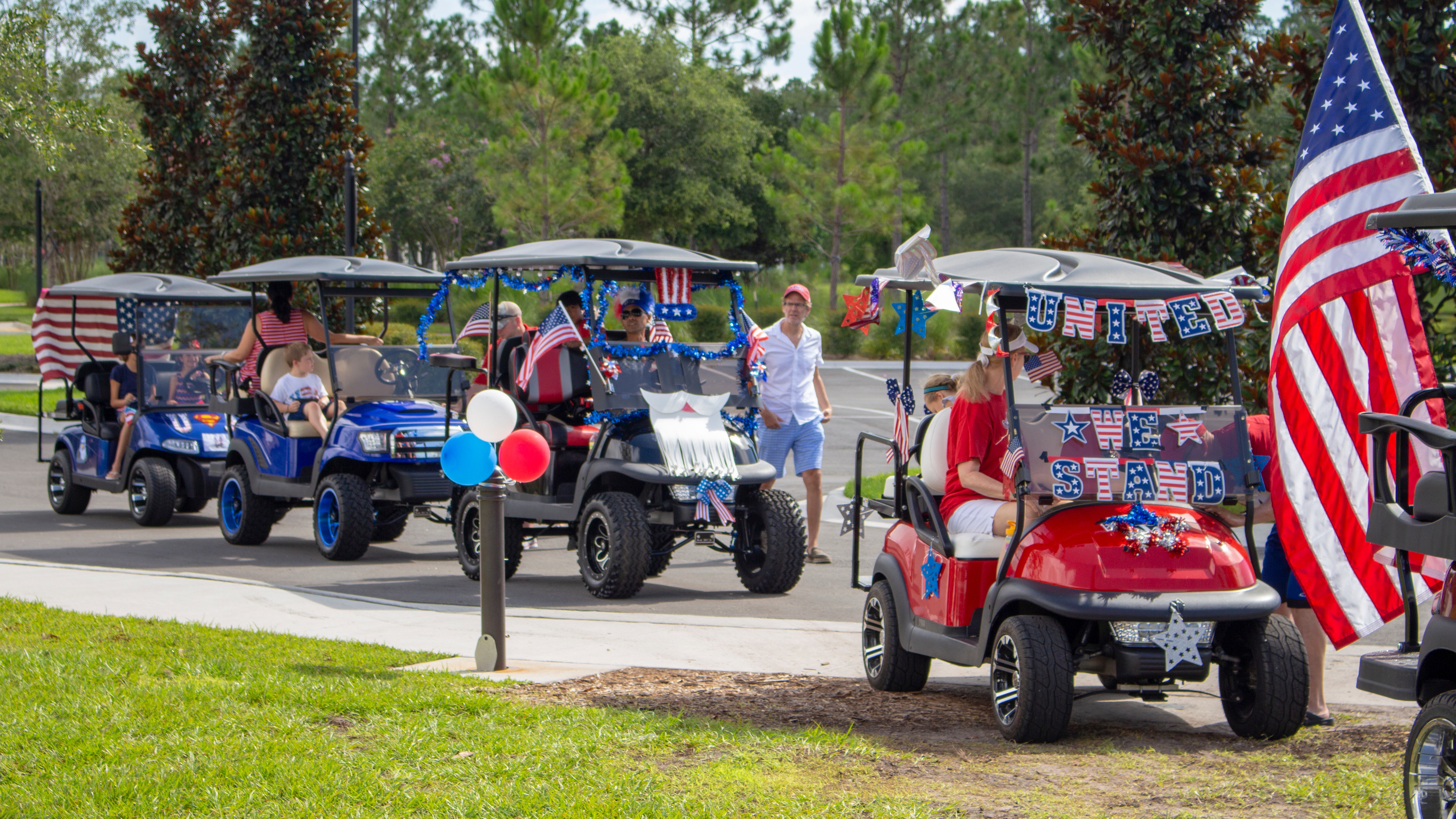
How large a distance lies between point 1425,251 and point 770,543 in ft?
18.2

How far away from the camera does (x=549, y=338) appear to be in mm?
9766

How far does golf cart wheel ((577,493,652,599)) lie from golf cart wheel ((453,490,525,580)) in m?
0.85

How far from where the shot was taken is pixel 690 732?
19.2 ft

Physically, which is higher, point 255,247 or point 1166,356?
point 255,247

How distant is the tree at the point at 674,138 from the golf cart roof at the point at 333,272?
104 ft

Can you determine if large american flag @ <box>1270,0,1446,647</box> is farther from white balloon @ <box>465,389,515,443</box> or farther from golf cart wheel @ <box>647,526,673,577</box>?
golf cart wheel @ <box>647,526,673,577</box>

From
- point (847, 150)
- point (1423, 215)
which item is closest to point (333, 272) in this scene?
point (1423, 215)

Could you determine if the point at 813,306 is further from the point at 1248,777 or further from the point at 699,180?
the point at 1248,777

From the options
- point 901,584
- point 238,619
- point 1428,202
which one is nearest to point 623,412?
point 238,619

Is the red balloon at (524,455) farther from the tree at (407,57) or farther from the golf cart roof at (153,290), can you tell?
the tree at (407,57)

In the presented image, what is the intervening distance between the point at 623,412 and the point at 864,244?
33.9 m

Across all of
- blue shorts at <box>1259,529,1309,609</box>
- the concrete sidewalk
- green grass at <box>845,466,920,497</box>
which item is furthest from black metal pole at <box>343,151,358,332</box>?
blue shorts at <box>1259,529,1309,609</box>

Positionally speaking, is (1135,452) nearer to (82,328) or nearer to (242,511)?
(242,511)

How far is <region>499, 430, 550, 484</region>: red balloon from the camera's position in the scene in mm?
7250
